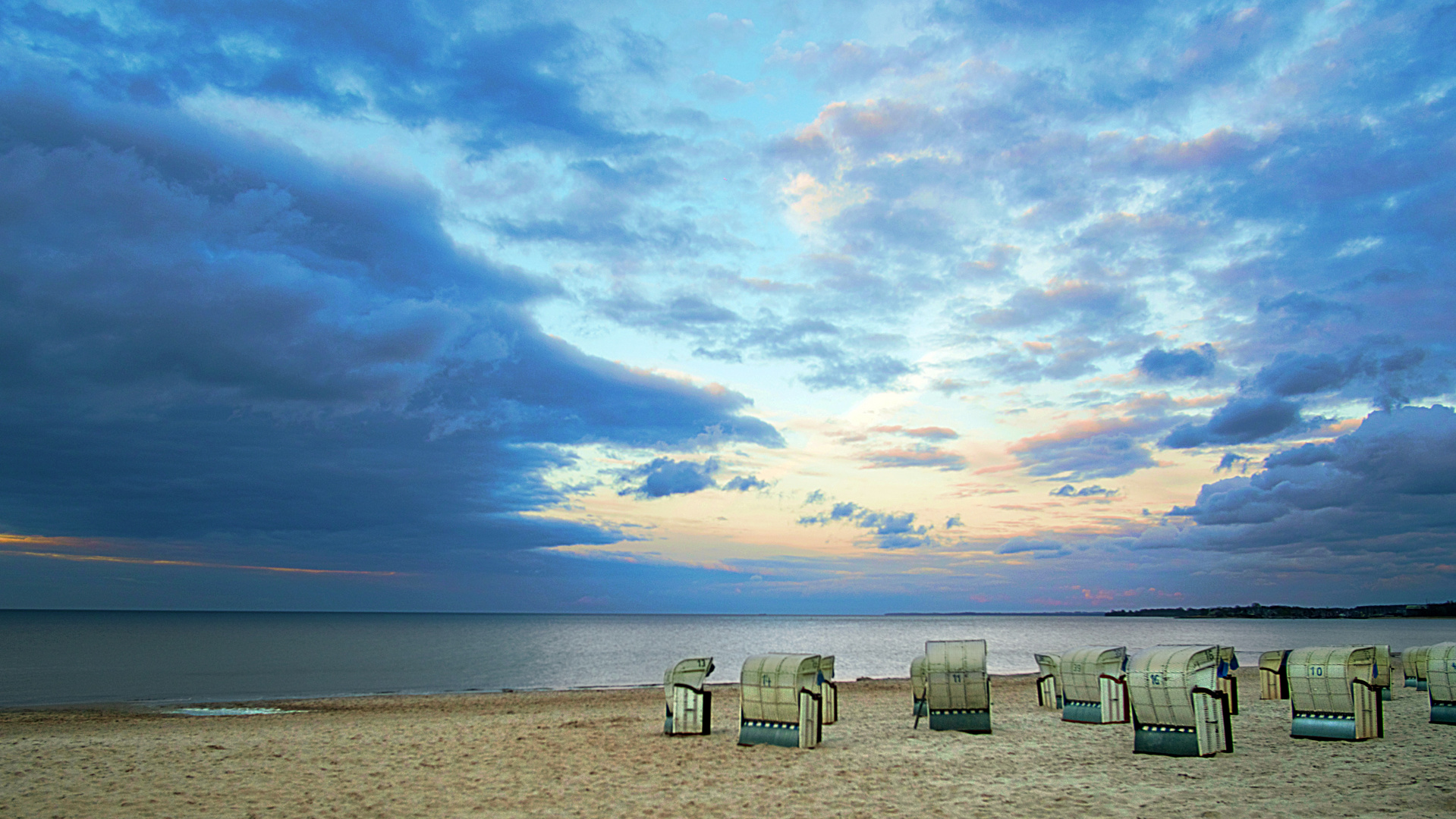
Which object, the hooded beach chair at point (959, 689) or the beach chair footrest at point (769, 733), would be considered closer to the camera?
the beach chair footrest at point (769, 733)

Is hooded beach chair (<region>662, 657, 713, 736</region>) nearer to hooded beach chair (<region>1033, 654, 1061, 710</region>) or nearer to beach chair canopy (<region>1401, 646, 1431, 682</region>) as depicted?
hooded beach chair (<region>1033, 654, 1061, 710</region>)

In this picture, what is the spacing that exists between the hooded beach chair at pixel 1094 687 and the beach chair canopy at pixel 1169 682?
5230 millimetres

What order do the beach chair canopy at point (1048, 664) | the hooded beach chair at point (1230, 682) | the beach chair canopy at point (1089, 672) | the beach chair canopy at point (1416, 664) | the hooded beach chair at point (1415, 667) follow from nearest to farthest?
1. the hooded beach chair at point (1230, 682)
2. the beach chair canopy at point (1089, 672)
3. the beach chair canopy at point (1048, 664)
4. the beach chair canopy at point (1416, 664)
5. the hooded beach chair at point (1415, 667)

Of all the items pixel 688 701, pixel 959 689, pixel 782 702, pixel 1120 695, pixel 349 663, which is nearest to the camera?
pixel 782 702

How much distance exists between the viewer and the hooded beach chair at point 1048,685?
88.5 feet

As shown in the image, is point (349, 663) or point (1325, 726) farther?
point (349, 663)

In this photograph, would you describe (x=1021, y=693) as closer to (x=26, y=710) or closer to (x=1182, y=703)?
(x=1182, y=703)

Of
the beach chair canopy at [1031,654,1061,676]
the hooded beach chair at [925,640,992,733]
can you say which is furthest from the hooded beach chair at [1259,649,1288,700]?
the hooded beach chair at [925,640,992,733]

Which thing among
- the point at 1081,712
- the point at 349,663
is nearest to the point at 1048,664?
the point at 1081,712

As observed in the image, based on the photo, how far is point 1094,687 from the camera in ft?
73.9

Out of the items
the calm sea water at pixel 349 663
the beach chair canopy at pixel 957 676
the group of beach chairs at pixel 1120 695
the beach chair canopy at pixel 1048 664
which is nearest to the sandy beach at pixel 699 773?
the group of beach chairs at pixel 1120 695

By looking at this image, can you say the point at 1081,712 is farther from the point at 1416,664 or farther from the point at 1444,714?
the point at 1416,664

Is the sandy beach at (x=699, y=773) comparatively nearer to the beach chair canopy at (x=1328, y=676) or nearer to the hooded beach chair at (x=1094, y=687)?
the hooded beach chair at (x=1094, y=687)

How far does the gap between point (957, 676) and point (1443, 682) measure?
12.3 m
